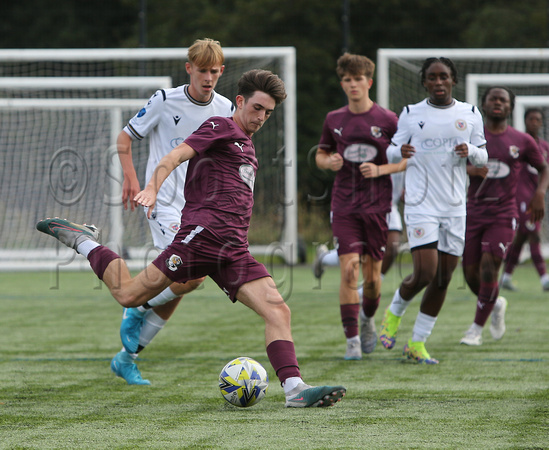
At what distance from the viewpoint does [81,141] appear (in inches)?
554

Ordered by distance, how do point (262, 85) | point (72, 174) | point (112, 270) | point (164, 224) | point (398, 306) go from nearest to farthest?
point (262, 85), point (112, 270), point (164, 224), point (398, 306), point (72, 174)

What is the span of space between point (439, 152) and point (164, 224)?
199cm

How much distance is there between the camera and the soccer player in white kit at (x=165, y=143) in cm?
519

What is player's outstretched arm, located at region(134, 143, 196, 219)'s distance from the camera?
4.09m

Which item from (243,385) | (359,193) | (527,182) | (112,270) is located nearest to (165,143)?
(112,270)

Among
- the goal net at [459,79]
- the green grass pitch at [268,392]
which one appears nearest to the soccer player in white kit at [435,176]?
the green grass pitch at [268,392]

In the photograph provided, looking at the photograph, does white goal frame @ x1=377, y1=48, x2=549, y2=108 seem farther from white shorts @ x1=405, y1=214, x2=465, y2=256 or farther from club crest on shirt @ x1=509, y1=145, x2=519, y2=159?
white shorts @ x1=405, y1=214, x2=465, y2=256

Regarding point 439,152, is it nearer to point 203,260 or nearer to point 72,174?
point 203,260

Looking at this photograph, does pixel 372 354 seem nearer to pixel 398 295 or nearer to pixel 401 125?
pixel 398 295

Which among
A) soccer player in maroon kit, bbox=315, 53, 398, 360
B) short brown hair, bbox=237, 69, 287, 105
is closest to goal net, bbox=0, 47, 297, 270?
soccer player in maroon kit, bbox=315, 53, 398, 360

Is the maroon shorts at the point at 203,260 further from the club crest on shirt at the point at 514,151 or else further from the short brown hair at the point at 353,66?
the club crest on shirt at the point at 514,151

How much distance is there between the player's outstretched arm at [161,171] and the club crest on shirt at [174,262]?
1.09 feet

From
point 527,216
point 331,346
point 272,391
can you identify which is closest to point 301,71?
point 527,216

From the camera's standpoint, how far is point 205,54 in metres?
5.14
